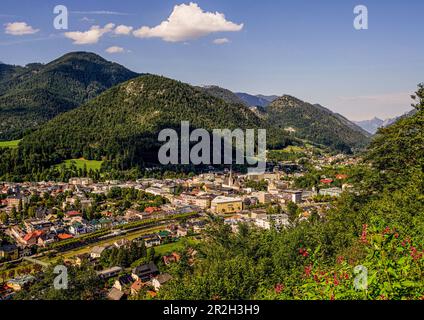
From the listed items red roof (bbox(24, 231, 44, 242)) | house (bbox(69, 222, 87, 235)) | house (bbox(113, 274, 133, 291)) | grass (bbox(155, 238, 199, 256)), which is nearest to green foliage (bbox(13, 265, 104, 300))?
house (bbox(113, 274, 133, 291))

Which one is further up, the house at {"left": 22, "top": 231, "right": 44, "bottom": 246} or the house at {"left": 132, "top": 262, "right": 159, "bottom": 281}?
the house at {"left": 132, "top": 262, "right": 159, "bottom": 281}

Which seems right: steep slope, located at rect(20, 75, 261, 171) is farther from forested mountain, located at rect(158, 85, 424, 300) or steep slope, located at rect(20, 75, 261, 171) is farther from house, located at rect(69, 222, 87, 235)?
forested mountain, located at rect(158, 85, 424, 300)

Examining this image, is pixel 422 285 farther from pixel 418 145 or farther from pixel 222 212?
pixel 222 212

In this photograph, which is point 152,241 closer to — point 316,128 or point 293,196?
point 293,196

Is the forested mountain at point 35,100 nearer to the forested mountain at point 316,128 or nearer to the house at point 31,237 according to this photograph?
the house at point 31,237

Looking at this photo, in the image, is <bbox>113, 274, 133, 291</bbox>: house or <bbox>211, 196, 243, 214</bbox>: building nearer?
<bbox>113, 274, 133, 291</bbox>: house

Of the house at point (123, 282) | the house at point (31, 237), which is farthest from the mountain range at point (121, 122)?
the house at point (123, 282)

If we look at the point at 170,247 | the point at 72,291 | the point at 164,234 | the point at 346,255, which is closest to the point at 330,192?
the point at 164,234
